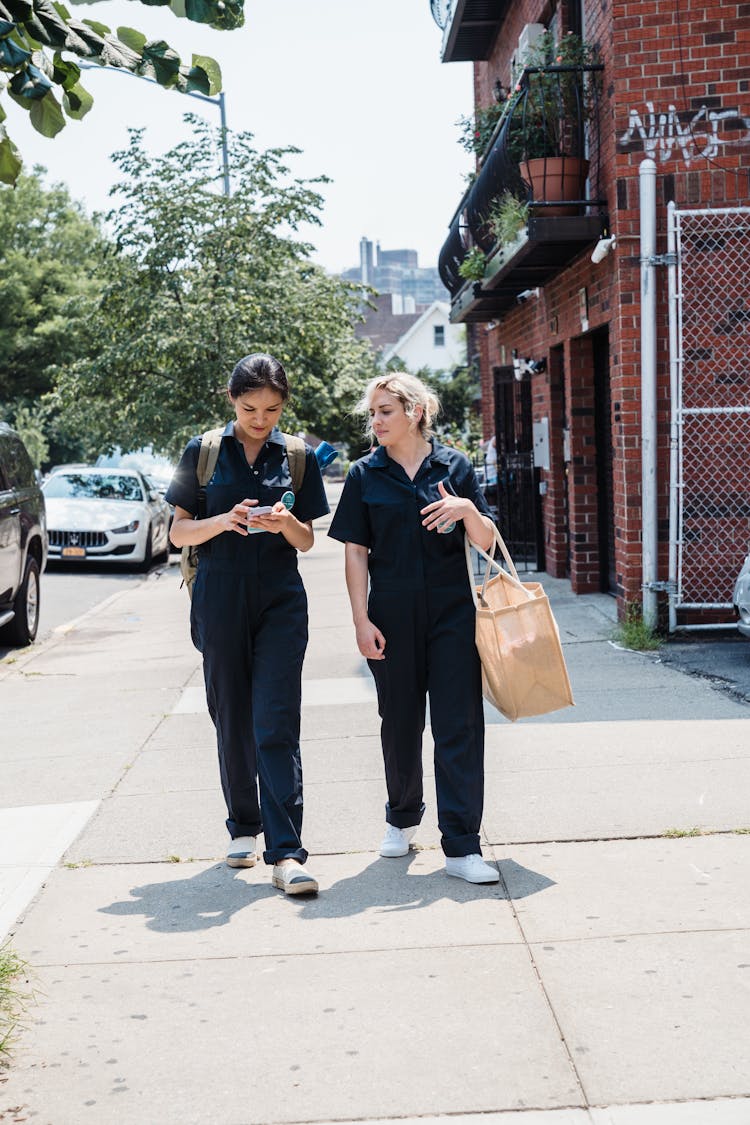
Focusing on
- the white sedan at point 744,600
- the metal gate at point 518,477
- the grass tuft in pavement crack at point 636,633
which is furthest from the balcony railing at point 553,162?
the metal gate at point 518,477

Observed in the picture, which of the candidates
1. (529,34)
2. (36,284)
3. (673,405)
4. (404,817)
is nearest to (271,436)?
(404,817)

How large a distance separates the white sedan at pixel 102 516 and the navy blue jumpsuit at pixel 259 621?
13.7 m

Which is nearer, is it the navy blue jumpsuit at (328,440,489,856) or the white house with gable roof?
the navy blue jumpsuit at (328,440,489,856)

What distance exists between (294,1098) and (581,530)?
30.6ft

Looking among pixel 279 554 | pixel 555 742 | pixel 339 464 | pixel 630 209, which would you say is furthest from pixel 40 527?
pixel 339 464

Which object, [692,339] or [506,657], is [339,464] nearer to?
[692,339]

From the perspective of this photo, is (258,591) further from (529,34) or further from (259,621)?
(529,34)

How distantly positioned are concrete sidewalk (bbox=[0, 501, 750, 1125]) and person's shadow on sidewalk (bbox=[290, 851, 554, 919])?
13mm

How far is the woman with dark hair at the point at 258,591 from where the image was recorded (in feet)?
15.5

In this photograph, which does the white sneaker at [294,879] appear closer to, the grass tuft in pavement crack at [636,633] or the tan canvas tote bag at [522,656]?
the tan canvas tote bag at [522,656]

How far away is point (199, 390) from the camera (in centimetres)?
2125

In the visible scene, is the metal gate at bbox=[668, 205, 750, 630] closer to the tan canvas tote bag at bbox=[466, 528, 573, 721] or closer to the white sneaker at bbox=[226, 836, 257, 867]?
the tan canvas tote bag at bbox=[466, 528, 573, 721]

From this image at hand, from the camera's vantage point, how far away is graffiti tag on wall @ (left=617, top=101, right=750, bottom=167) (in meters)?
9.55

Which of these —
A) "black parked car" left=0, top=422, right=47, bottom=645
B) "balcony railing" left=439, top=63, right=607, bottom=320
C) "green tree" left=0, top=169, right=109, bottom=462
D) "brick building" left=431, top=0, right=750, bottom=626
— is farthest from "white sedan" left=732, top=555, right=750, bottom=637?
"green tree" left=0, top=169, right=109, bottom=462
